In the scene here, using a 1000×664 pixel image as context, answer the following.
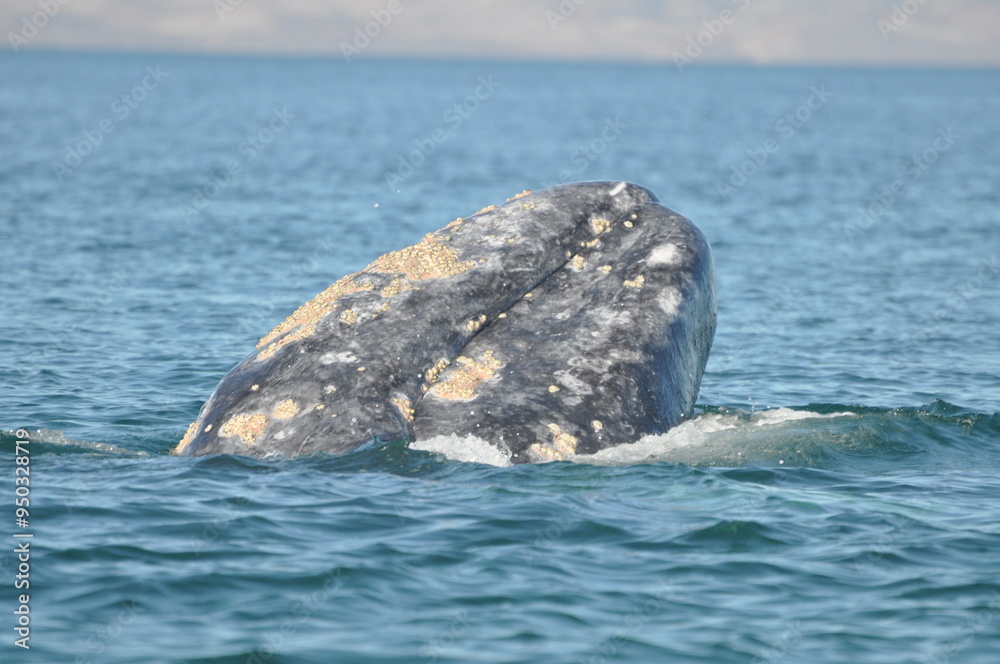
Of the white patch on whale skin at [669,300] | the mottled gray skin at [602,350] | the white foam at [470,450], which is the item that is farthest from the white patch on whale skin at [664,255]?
the white foam at [470,450]

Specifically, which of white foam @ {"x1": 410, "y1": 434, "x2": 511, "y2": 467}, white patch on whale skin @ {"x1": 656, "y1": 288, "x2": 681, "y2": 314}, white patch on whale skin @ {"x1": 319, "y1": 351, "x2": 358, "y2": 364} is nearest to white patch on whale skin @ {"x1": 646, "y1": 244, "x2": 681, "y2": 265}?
white patch on whale skin @ {"x1": 656, "y1": 288, "x2": 681, "y2": 314}

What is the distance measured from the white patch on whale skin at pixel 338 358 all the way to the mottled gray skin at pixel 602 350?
0.73 metres

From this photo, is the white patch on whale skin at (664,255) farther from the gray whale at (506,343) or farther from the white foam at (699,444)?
the white foam at (699,444)

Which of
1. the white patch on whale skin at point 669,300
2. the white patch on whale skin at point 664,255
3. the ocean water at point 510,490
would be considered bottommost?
the ocean water at point 510,490

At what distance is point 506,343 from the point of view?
35.6 feet

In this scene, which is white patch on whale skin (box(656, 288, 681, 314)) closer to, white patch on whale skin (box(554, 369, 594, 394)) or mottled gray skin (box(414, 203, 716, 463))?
mottled gray skin (box(414, 203, 716, 463))

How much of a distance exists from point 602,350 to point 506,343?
0.88 m

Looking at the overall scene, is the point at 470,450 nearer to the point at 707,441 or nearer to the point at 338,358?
the point at 338,358

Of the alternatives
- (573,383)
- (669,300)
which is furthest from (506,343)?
(669,300)

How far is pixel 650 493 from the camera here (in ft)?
31.8

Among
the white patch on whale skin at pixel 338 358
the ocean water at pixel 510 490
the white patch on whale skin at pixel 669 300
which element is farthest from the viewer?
the white patch on whale skin at pixel 669 300

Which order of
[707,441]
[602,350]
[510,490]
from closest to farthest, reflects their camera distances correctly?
[510,490] < [602,350] < [707,441]

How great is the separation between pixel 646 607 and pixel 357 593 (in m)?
1.88

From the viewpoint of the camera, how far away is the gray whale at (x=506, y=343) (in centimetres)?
1004
